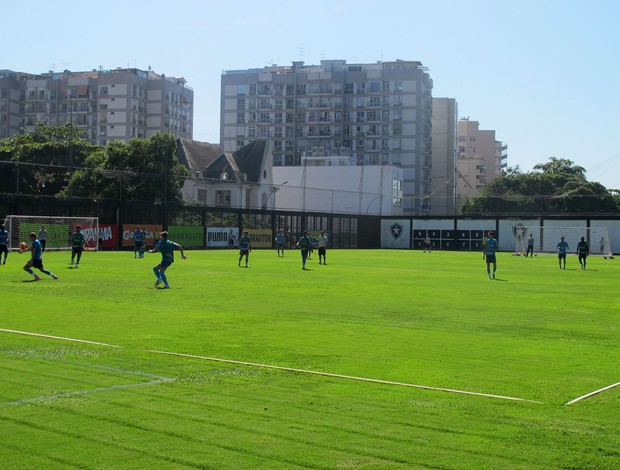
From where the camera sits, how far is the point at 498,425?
319 inches

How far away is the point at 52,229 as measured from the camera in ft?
189

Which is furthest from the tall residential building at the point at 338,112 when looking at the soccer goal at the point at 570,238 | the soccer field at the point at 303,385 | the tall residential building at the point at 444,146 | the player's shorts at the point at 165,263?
the soccer field at the point at 303,385

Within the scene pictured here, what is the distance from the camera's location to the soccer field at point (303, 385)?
23.3ft

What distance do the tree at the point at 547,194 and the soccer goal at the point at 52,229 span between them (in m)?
51.1

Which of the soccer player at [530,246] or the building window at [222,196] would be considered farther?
the building window at [222,196]

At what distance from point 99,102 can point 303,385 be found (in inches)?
5904

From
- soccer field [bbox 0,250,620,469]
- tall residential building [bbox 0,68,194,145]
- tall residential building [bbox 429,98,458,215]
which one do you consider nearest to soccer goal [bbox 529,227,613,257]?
soccer field [bbox 0,250,620,469]

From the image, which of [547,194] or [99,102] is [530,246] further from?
[99,102]

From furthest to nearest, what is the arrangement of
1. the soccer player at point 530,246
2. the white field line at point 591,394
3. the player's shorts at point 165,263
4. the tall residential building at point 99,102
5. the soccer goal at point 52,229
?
the tall residential building at point 99,102 → the soccer player at point 530,246 → the soccer goal at point 52,229 → the player's shorts at point 165,263 → the white field line at point 591,394

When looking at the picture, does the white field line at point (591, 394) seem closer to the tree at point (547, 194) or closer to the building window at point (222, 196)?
the tree at point (547, 194)

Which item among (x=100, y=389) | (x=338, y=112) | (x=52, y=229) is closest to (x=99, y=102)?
(x=338, y=112)

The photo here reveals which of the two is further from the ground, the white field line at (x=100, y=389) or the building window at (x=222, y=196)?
the building window at (x=222, y=196)

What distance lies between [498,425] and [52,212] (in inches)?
2298

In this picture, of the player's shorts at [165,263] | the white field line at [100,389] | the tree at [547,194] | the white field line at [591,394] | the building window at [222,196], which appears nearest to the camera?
the white field line at [100,389]
